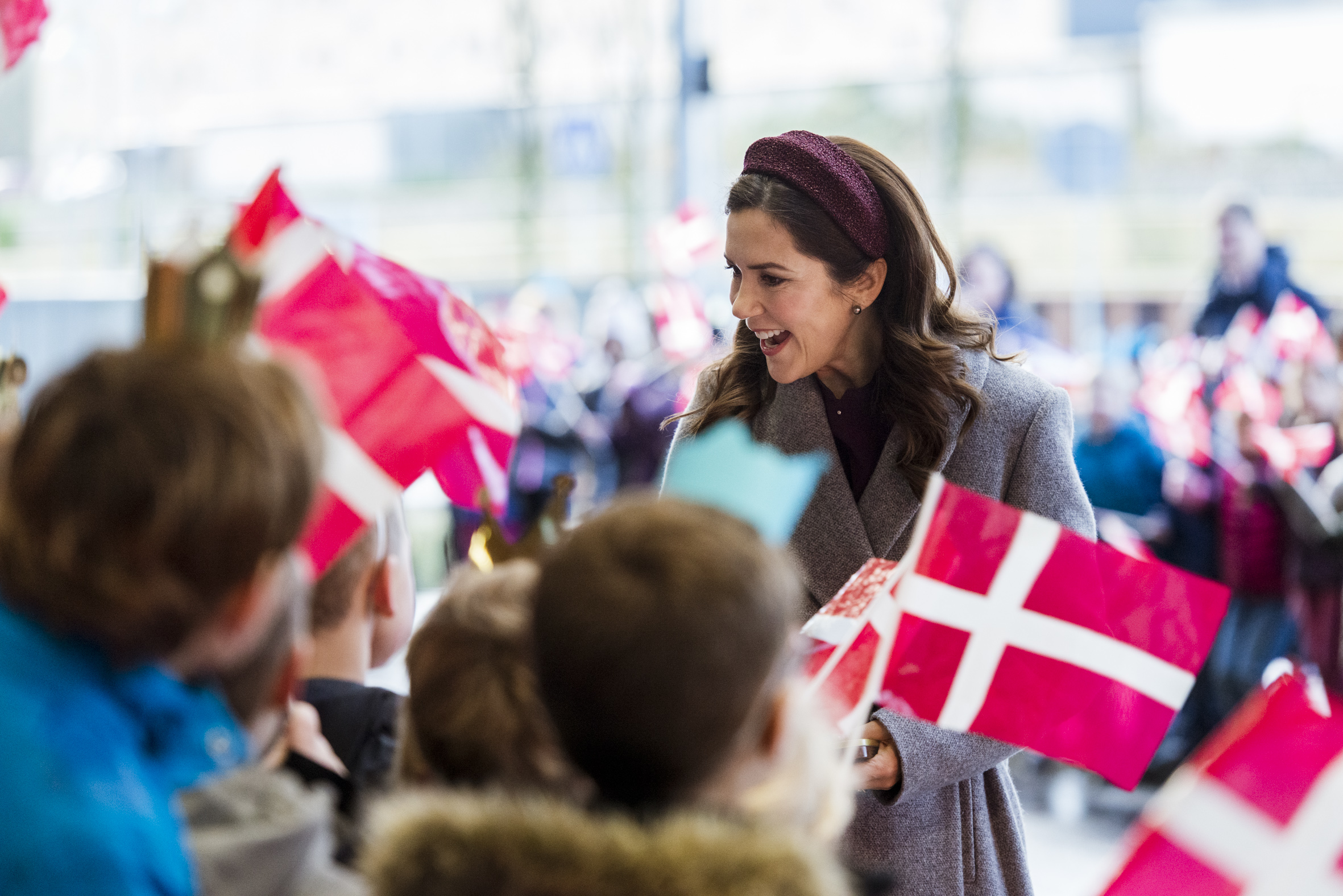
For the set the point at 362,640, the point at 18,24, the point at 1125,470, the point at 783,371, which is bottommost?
the point at 1125,470

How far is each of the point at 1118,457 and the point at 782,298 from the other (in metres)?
3.30

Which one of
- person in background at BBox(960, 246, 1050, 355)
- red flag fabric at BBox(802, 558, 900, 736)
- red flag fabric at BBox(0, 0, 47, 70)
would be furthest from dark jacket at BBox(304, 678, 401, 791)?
person in background at BBox(960, 246, 1050, 355)

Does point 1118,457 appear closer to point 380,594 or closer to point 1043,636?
point 1043,636

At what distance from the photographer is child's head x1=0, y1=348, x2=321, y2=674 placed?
0.74 meters

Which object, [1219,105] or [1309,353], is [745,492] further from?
[1219,105]

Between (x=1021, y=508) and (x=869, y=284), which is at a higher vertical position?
(x=869, y=284)

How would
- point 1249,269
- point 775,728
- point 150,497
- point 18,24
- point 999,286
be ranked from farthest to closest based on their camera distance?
point 999,286, point 1249,269, point 18,24, point 775,728, point 150,497

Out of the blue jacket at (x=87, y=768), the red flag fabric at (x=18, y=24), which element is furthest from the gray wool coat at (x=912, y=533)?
the red flag fabric at (x=18, y=24)

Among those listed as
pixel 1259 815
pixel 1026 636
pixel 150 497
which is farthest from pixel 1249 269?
pixel 150 497

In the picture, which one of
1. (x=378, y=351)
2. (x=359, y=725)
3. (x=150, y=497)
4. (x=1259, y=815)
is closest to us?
(x=150, y=497)

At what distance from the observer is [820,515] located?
1.62 metres

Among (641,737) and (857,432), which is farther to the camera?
(857,432)

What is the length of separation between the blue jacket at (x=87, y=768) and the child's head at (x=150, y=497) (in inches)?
0.8

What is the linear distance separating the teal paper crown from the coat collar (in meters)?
0.65
